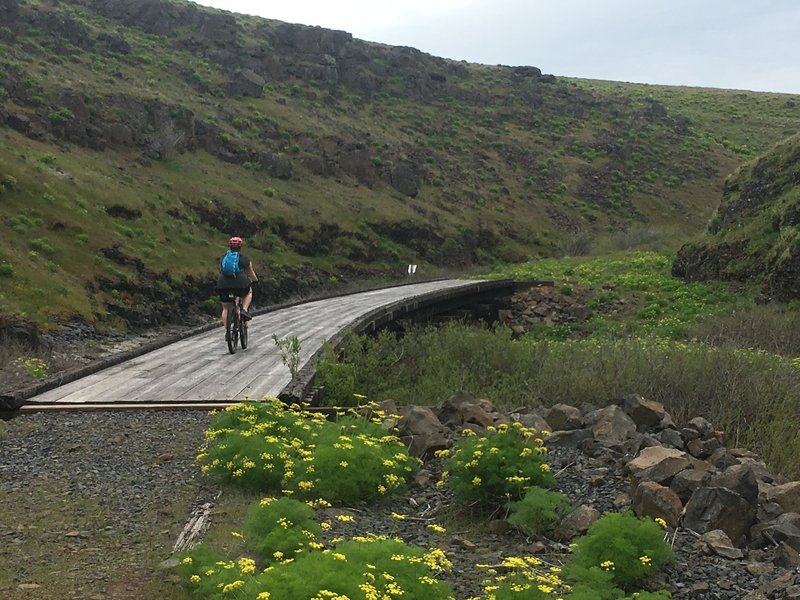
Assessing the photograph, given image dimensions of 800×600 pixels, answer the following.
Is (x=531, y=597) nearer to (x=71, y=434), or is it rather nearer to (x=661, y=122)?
(x=71, y=434)

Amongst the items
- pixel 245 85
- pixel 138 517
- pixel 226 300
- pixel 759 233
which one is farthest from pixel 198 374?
pixel 245 85

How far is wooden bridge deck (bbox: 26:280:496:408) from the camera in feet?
29.7

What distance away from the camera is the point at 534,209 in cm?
5456

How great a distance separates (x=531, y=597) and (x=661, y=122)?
270 ft

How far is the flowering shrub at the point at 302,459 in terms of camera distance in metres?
5.96

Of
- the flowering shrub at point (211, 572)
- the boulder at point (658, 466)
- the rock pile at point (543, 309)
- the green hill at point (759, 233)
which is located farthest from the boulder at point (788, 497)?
the rock pile at point (543, 309)

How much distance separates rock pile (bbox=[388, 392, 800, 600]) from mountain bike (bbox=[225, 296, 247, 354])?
4.58 m

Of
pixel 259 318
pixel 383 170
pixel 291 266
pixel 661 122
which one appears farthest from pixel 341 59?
pixel 259 318

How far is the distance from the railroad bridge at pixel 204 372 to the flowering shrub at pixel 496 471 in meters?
2.88

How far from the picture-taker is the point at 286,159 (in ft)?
141

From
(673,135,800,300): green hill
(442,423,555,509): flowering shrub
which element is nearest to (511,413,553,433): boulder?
(442,423,555,509): flowering shrub

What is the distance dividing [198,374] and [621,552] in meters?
7.27

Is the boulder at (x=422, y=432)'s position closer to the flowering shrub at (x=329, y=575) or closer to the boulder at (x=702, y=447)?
the boulder at (x=702, y=447)

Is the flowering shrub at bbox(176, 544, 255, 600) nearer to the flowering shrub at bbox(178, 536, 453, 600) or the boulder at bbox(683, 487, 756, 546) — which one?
the flowering shrub at bbox(178, 536, 453, 600)
